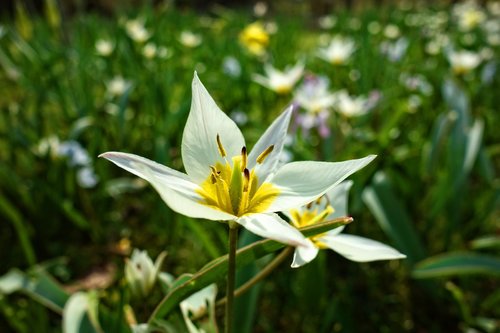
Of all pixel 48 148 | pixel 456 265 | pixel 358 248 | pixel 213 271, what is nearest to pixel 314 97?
pixel 456 265

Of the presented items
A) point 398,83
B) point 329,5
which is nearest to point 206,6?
point 329,5

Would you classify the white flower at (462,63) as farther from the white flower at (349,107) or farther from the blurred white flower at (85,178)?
the blurred white flower at (85,178)

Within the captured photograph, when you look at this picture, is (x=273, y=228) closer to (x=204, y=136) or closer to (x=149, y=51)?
(x=204, y=136)

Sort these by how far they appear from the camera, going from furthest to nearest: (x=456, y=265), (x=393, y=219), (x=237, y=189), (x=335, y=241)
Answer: (x=393, y=219) < (x=456, y=265) < (x=335, y=241) < (x=237, y=189)

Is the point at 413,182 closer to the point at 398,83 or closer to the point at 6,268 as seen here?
the point at 398,83

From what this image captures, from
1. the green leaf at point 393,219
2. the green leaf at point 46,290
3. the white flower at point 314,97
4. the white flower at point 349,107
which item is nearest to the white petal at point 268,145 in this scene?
the green leaf at point 46,290

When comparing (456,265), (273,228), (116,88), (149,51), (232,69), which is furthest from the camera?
(149,51)

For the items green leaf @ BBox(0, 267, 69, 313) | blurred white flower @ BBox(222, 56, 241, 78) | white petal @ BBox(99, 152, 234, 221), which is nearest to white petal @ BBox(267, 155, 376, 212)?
white petal @ BBox(99, 152, 234, 221)
